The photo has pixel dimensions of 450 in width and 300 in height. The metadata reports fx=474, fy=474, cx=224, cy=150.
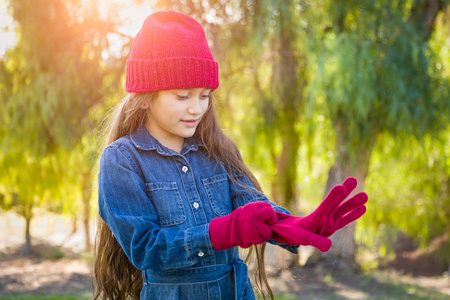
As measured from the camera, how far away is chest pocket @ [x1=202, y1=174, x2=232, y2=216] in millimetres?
1659

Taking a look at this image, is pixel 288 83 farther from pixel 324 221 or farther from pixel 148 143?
pixel 324 221

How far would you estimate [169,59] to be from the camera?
1600 millimetres

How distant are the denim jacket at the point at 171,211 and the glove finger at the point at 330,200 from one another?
27 cm

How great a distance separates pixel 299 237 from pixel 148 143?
2.17 feet

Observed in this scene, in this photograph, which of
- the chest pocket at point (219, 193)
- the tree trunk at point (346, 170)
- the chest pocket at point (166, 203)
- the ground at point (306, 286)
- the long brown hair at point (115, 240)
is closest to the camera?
the chest pocket at point (166, 203)

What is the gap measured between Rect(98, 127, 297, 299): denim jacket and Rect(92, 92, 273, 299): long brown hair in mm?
48

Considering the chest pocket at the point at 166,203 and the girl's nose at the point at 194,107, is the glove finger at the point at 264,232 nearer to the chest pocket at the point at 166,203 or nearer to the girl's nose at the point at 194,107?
the chest pocket at the point at 166,203

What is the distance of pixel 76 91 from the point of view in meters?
5.45

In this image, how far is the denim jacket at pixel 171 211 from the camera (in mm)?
1393

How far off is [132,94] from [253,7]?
4.02 m

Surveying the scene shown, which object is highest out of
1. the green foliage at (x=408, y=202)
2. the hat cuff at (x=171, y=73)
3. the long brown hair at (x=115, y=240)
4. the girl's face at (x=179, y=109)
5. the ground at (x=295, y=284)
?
the hat cuff at (x=171, y=73)

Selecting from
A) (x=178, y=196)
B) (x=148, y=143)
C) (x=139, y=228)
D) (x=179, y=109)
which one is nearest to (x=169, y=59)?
(x=179, y=109)

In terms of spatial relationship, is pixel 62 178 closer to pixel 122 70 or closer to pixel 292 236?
pixel 122 70

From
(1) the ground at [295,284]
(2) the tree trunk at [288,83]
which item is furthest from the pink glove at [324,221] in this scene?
(2) the tree trunk at [288,83]
